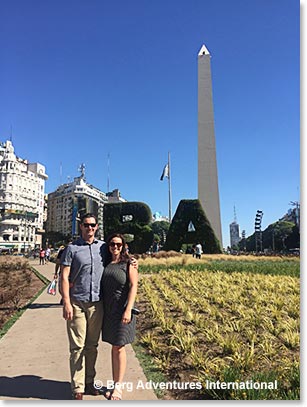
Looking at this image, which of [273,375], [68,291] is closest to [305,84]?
[273,375]

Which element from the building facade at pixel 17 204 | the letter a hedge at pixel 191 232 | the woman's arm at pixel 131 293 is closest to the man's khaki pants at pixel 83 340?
the woman's arm at pixel 131 293

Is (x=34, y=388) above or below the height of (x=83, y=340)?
below

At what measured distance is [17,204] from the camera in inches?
3017

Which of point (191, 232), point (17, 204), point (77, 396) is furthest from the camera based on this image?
point (17, 204)

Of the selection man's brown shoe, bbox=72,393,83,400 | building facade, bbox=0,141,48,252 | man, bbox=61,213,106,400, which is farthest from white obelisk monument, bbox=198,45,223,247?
building facade, bbox=0,141,48,252

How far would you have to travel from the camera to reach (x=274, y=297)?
22.0 feet

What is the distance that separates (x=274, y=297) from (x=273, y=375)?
132 inches

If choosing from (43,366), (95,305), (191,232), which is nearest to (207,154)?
(191,232)

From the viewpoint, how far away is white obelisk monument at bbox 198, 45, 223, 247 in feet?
82.0

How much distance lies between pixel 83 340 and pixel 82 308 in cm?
30

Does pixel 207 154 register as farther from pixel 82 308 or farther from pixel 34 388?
pixel 34 388

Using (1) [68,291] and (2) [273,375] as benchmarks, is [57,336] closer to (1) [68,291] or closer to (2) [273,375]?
(1) [68,291]

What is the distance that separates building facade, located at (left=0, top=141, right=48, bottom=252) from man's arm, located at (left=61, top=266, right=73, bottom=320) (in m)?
68.8

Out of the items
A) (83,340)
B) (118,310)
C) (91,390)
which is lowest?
(91,390)
